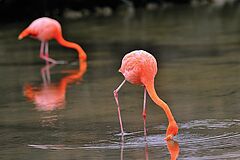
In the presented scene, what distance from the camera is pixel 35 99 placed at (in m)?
10.8

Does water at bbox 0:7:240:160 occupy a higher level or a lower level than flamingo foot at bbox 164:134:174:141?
lower

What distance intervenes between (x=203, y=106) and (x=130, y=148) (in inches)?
93.2

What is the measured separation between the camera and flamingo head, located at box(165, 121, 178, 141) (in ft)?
24.8

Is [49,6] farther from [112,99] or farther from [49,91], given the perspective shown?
[112,99]

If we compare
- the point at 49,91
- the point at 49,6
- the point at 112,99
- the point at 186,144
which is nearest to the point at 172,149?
the point at 186,144

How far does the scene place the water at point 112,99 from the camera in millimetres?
7547

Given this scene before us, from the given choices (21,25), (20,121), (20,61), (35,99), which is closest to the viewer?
(20,121)

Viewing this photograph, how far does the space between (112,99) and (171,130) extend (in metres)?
2.97

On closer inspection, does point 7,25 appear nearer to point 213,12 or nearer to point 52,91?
point 213,12

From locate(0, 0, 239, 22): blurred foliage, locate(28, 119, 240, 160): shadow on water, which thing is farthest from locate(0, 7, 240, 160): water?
locate(0, 0, 239, 22): blurred foliage

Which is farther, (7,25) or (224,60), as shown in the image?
(7,25)

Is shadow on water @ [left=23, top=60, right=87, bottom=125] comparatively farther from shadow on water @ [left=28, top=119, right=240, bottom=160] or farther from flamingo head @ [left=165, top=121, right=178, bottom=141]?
flamingo head @ [left=165, top=121, right=178, bottom=141]

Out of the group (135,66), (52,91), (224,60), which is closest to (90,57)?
(224,60)

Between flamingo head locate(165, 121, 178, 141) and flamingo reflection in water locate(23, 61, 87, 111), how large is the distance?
2.63 meters
